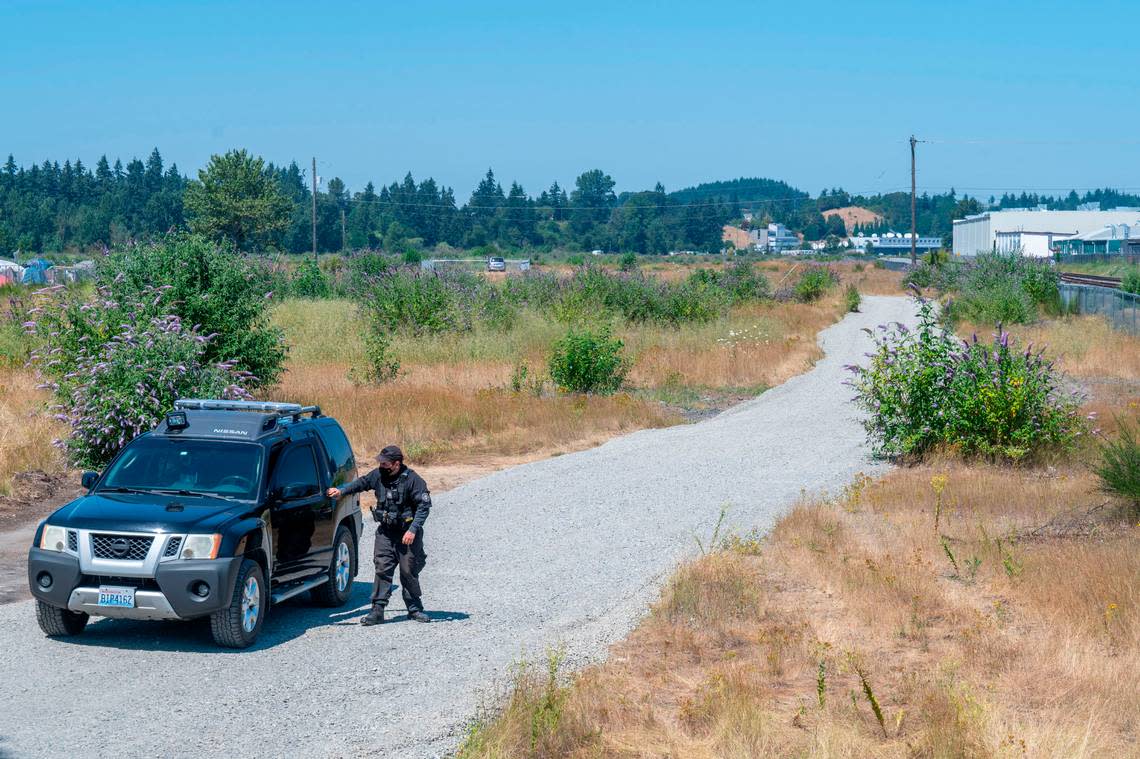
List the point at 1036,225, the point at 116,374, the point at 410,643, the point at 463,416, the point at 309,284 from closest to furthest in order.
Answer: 1. the point at 410,643
2. the point at 116,374
3. the point at 463,416
4. the point at 309,284
5. the point at 1036,225

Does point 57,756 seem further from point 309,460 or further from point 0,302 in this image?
point 0,302

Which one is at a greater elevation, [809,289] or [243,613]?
[809,289]

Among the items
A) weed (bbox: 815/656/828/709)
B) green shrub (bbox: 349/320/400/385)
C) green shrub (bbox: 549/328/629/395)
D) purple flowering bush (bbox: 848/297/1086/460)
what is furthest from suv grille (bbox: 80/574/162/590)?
green shrub (bbox: 549/328/629/395)

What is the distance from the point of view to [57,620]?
9.13m

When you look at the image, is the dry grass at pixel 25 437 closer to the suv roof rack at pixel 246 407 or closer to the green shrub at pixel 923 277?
the suv roof rack at pixel 246 407

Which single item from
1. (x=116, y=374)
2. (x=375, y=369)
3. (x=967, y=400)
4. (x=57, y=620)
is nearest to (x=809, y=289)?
(x=375, y=369)

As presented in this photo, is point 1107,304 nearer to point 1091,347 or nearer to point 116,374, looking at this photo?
point 1091,347

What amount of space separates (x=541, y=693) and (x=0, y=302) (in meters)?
36.8

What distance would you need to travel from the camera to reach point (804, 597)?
10719 millimetres

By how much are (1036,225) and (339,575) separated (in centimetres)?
13750

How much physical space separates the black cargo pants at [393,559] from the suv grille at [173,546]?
5.58 ft

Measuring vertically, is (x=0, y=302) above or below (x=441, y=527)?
above

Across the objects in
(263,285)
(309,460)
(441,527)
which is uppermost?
(263,285)

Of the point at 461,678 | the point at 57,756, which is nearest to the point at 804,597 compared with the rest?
the point at 461,678
